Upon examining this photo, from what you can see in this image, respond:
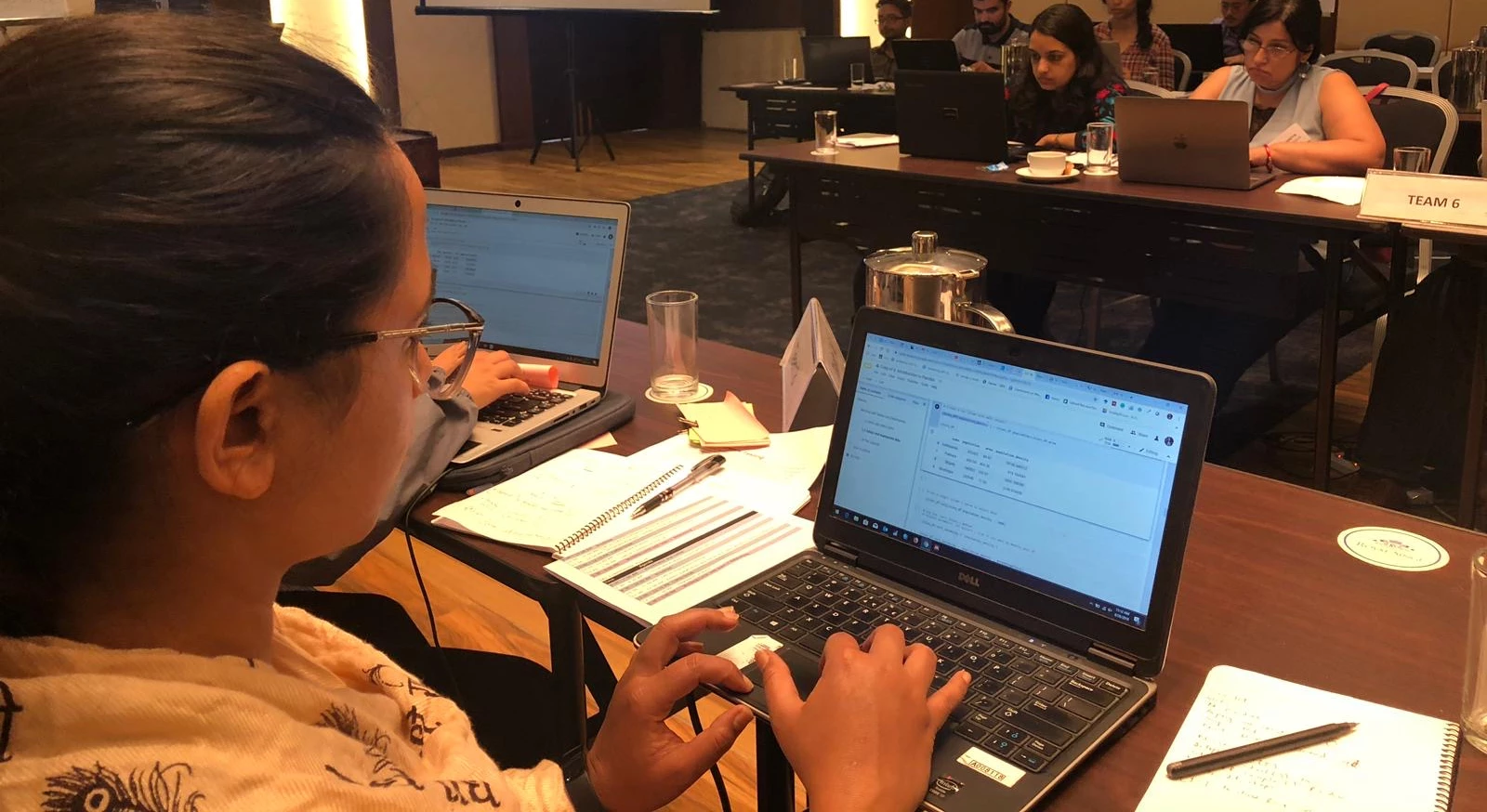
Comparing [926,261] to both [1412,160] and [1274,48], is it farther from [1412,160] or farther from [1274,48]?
[1274,48]

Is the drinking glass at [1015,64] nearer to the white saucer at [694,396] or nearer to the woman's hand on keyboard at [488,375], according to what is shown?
the white saucer at [694,396]

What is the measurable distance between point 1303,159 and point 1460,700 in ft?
7.46

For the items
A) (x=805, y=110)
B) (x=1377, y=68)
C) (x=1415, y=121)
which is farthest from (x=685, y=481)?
(x=805, y=110)

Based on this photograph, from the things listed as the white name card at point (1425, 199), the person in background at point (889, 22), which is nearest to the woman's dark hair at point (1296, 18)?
the white name card at point (1425, 199)

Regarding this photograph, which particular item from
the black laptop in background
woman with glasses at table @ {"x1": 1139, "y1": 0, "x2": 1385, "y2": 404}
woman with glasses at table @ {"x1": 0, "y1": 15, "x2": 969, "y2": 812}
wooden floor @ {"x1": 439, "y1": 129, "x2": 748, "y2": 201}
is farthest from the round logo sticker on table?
wooden floor @ {"x1": 439, "y1": 129, "x2": 748, "y2": 201}

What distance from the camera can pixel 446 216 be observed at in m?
1.50

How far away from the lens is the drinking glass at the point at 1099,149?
9.54 ft

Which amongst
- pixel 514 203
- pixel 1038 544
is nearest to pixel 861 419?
pixel 1038 544

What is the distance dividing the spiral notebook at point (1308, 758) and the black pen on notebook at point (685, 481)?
0.57m

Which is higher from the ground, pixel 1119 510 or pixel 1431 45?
pixel 1431 45

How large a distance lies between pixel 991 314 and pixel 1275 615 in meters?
0.37

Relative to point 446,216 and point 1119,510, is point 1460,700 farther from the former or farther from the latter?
point 446,216

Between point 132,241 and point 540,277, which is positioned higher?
point 132,241

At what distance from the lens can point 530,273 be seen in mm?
1461
